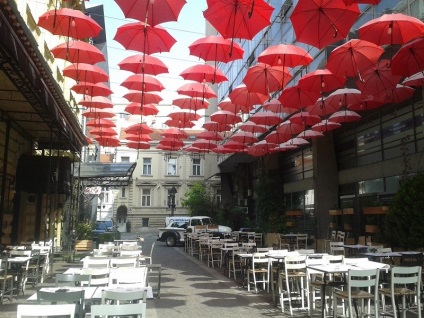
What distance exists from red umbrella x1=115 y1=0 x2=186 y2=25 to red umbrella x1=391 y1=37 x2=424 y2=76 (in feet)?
16.8

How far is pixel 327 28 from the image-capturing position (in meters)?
9.13

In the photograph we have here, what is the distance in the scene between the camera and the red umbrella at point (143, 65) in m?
12.7

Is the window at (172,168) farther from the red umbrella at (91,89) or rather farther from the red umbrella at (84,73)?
the red umbrella at (84,73)

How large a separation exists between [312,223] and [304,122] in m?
7.81

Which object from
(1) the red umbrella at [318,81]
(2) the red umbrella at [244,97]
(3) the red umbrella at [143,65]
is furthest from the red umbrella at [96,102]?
(1) the red umbrella at [318,81]

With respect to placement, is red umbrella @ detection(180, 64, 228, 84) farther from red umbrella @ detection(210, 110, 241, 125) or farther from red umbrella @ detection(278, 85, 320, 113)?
red umbrella @ detection(210, 110, 241, 125)

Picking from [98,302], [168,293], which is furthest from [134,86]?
[98,302]

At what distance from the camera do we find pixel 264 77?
1254 centimetres

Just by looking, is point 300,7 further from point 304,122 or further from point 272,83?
point 304,122

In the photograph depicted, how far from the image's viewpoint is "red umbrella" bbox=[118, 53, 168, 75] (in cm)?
1270

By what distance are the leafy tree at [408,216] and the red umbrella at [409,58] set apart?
3.48 metres

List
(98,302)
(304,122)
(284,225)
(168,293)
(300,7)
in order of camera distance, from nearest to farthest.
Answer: (98,302) < (300,7) < (168,293) < (304,122) < (284,225)

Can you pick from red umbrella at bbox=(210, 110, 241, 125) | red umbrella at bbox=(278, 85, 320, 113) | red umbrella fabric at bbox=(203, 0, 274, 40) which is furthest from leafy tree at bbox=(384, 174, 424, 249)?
red umbrella at bbox=(210, 110, 241, 125)

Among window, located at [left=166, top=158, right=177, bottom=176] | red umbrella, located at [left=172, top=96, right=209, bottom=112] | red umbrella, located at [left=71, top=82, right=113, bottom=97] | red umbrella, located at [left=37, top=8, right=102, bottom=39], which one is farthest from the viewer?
window, located at [left=166, top=158, right=177, bottom=176]
